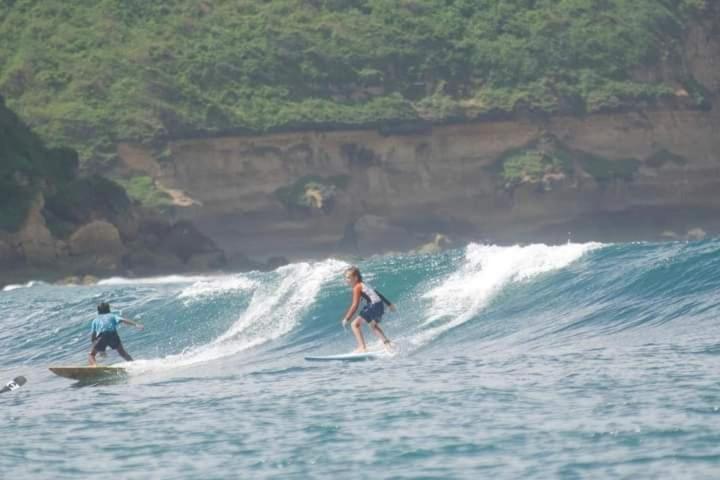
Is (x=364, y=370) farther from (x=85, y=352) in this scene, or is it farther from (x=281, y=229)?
(x=281, y=229)

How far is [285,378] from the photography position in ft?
53.7

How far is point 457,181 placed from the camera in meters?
67.4

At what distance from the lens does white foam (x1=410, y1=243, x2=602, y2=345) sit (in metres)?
20.9

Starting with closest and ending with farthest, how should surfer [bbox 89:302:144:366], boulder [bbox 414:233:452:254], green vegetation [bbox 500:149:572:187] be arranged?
surfer [bbox 89:302:144:366], boulder [bbox 414:233:452:254], green vegetation [bbox 500:149:572:187]

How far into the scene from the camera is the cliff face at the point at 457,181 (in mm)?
64250

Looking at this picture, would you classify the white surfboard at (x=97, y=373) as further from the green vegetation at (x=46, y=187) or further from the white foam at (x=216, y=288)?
the green vegetation at (x=46, y=187)

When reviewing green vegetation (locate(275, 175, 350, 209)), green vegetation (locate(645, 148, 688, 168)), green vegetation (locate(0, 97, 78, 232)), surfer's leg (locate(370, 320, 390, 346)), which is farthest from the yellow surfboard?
green vegetation (locate(645, 148, 688, 168))

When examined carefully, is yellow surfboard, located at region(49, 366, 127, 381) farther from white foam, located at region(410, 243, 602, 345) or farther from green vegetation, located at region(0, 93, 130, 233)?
green vegetation, located at region(0, 93, 130, 233)

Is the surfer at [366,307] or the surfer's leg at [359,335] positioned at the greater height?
the surfer at [366,307]

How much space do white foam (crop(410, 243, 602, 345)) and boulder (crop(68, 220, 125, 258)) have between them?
25545 millimetres

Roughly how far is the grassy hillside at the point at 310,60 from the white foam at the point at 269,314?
39914 millimetres

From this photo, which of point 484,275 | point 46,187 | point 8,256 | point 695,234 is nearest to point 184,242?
point 46,187

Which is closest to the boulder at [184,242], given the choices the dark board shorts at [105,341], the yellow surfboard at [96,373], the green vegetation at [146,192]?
the green vegetation at [146,192]

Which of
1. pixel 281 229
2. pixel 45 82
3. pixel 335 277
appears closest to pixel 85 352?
pixel 335 277
